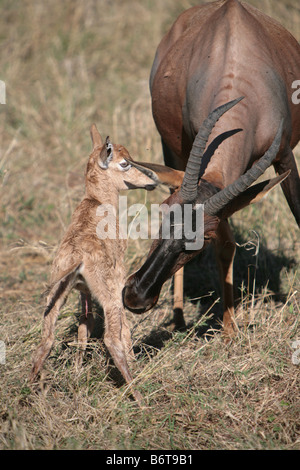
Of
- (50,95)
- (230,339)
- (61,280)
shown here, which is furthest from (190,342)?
(50,95)

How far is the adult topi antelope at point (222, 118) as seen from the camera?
3811 millimetres

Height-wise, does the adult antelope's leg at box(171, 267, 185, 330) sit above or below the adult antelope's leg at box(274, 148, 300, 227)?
below

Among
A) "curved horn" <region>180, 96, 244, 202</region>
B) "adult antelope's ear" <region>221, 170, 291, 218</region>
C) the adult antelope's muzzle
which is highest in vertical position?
"curved horn" <region>180, 96, 244, 202</region>

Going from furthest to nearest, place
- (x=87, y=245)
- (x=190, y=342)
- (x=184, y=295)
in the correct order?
(x=184, y=295), (x=190, y=342), (x=87, y=245)

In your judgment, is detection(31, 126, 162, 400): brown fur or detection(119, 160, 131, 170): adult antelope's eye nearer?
detection(31, 126, 162, 400): brown fur

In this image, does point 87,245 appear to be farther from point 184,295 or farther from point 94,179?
point 184,295

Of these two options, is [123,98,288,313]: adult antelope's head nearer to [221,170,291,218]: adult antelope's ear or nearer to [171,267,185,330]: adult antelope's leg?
[221,170,291,218]: adult antelope's ear

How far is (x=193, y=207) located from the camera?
378 centimetres

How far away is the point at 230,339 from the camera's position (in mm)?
4645

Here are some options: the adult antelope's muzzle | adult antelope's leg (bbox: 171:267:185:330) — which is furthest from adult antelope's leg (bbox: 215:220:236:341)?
the adult antelope's muzzle

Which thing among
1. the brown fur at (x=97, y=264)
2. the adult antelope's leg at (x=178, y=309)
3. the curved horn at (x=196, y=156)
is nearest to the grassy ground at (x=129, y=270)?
the adult antelope's leg at (x=178, y=309)

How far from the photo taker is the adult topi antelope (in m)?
3.81

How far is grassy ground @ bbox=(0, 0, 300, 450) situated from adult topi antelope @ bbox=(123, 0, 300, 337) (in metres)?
0.52

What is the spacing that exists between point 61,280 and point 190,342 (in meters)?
1.35
